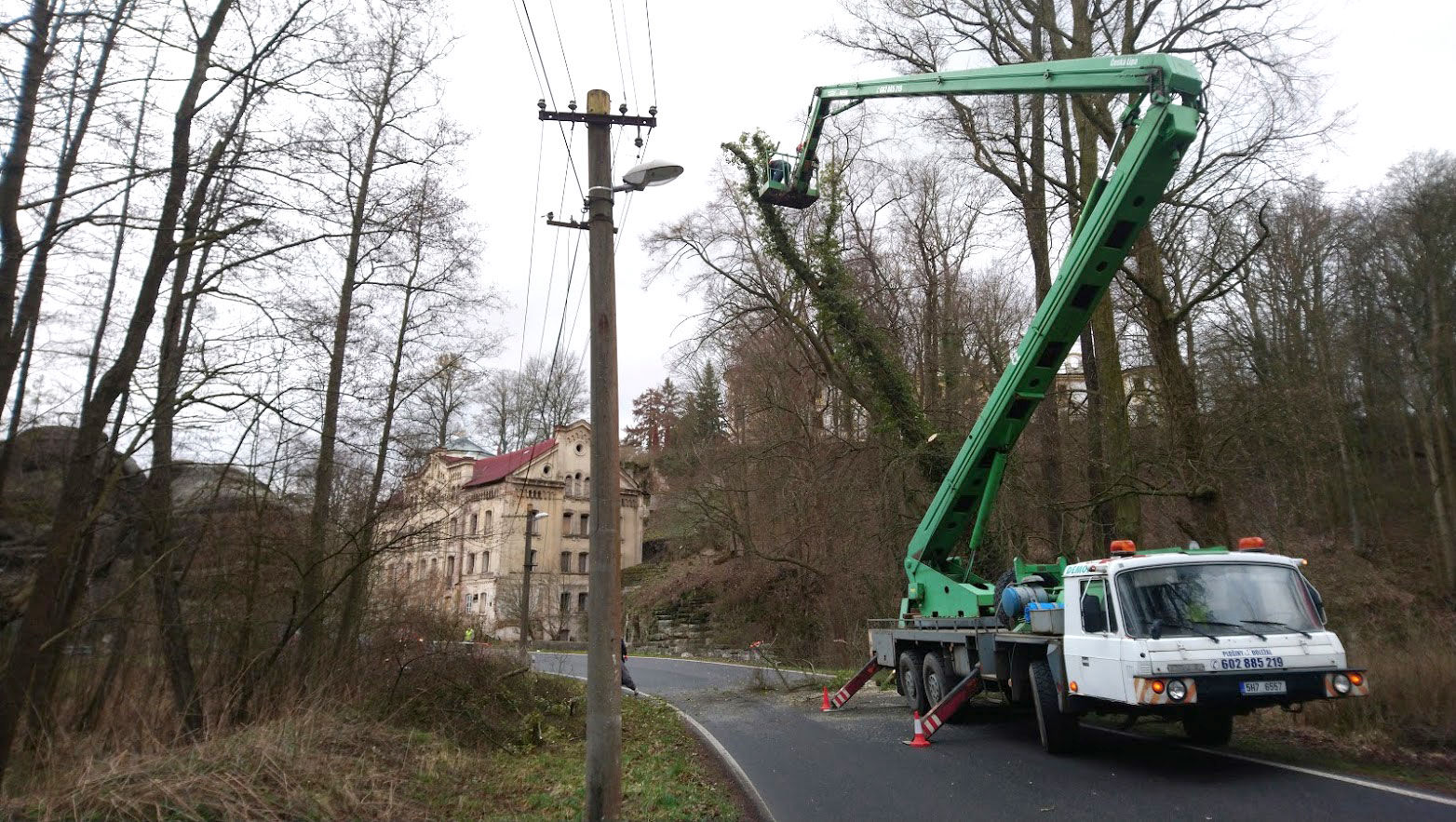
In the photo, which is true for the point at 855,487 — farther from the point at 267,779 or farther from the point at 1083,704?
the point at 267,779

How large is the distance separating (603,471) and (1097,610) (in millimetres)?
5320

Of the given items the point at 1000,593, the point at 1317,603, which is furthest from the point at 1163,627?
the point at 1000,593

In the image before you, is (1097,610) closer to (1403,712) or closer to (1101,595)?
(1101,595)

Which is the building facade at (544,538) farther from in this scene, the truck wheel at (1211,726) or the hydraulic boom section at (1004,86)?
the truck wheel at (1211,726)

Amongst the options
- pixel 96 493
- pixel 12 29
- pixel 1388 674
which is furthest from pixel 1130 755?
pixel 12 29

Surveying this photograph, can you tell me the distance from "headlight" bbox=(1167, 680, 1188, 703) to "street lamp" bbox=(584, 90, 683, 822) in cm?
497

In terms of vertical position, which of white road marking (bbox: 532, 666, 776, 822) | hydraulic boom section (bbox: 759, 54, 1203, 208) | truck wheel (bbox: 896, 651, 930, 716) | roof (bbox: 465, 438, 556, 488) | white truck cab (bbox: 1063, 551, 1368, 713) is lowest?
white road marking (bbox: 532, 666, 776, 822)

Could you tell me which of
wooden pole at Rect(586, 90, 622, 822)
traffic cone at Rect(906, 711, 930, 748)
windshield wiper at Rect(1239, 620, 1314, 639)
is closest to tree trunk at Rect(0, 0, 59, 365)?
wooden pole at Rect(586, 90, 622, 822)

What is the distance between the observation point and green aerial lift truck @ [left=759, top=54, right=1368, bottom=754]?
792 cm

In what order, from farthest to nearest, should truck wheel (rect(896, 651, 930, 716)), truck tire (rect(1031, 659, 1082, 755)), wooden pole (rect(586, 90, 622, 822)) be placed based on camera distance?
1. truck wheel (rect(896, 651, 930, 716))
2. truck tire (rect(1031, 659, 1082, 755))
3. wooden pole (rect(586, 90, 622, 822))

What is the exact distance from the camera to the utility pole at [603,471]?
7.11 metres

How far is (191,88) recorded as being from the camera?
10445 mm

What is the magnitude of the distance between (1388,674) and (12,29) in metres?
15.4

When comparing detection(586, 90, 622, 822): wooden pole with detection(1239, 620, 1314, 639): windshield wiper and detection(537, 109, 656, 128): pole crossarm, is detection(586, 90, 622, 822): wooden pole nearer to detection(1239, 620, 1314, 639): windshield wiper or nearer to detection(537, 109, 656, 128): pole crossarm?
detection(537, 109, 656, 128): pole crossarm
